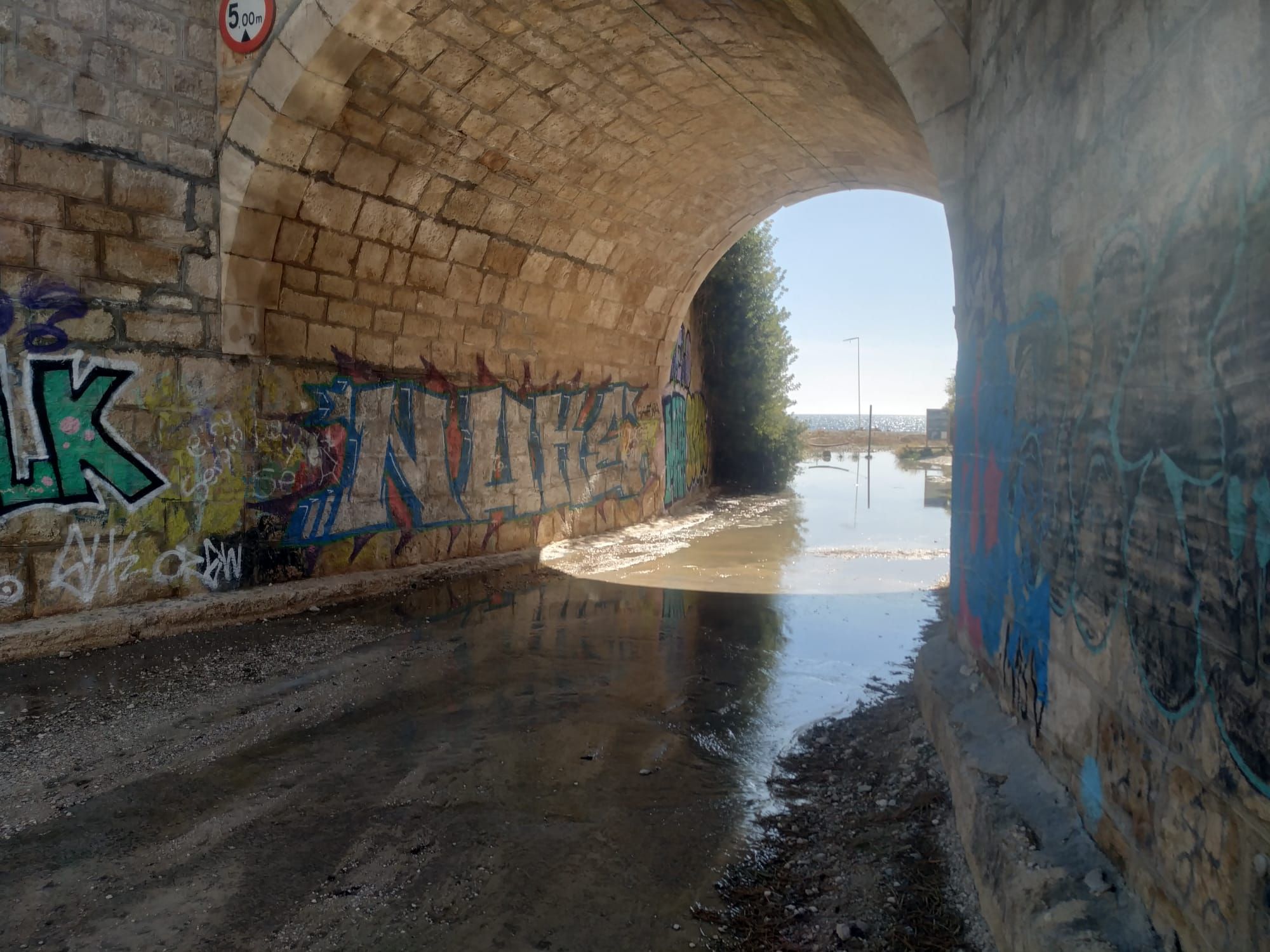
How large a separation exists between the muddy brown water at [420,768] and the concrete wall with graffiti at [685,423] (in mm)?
6545

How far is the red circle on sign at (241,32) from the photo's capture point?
6.23 metres

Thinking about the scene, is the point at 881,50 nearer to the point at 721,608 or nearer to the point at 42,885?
the point at 721,608

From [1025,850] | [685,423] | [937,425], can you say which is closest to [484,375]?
[685,423]

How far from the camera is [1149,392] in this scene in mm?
1902

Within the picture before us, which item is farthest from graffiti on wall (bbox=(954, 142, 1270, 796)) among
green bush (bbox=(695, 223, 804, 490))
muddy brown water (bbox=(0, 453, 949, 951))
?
green bush (bbox=(695, 223, 804, 490))

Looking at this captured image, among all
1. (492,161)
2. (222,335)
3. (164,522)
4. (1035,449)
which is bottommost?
(164,522)

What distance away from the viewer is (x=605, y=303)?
Result: 10883mm

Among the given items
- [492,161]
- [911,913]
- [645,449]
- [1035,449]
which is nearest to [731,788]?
[911,913]

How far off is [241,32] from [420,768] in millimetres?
5678

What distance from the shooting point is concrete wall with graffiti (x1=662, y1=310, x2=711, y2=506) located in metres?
13.7

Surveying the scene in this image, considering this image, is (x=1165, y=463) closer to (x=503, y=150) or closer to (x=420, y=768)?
(x=420, y=768)

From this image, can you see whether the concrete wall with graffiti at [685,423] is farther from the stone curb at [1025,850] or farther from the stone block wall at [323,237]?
the stone curb at [1025,850]

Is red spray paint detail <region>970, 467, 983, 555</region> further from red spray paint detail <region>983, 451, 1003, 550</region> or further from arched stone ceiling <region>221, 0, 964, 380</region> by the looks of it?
arched stone ceiling <region>221, 0, 964, 380</region>

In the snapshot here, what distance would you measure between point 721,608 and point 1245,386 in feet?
18.7
